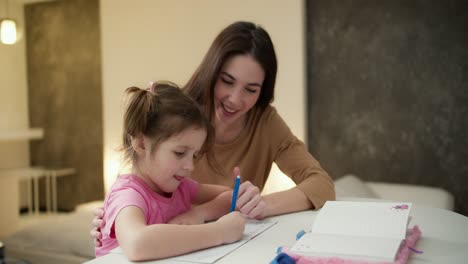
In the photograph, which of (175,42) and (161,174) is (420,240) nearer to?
(161,174)

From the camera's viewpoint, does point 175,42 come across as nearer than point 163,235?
No

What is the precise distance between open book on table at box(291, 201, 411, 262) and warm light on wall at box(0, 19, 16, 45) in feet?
11.8

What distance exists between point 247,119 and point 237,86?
0.22 meters

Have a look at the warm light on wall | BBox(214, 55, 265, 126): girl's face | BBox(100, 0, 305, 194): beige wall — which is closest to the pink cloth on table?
BBox(214, 55, 265, 126): girl's face

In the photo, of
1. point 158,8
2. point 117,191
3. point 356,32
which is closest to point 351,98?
point 356,32

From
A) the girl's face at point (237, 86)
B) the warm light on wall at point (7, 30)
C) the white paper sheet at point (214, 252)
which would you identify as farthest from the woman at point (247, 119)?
the warm light on wall at point (7, 30)

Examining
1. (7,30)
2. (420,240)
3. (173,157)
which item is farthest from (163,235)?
(7,30)

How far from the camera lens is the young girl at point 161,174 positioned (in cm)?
87

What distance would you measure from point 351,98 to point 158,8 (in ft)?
5.28

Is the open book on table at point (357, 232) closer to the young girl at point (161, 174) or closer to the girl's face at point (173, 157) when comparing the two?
the young girl at point (161, 174)

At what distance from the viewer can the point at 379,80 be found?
10.00 feet

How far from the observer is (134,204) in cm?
91

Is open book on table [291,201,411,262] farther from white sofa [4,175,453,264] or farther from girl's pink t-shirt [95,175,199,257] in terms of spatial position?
white sofa [4,175,453,264]

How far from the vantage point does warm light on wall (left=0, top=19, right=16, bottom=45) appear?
384 cm
